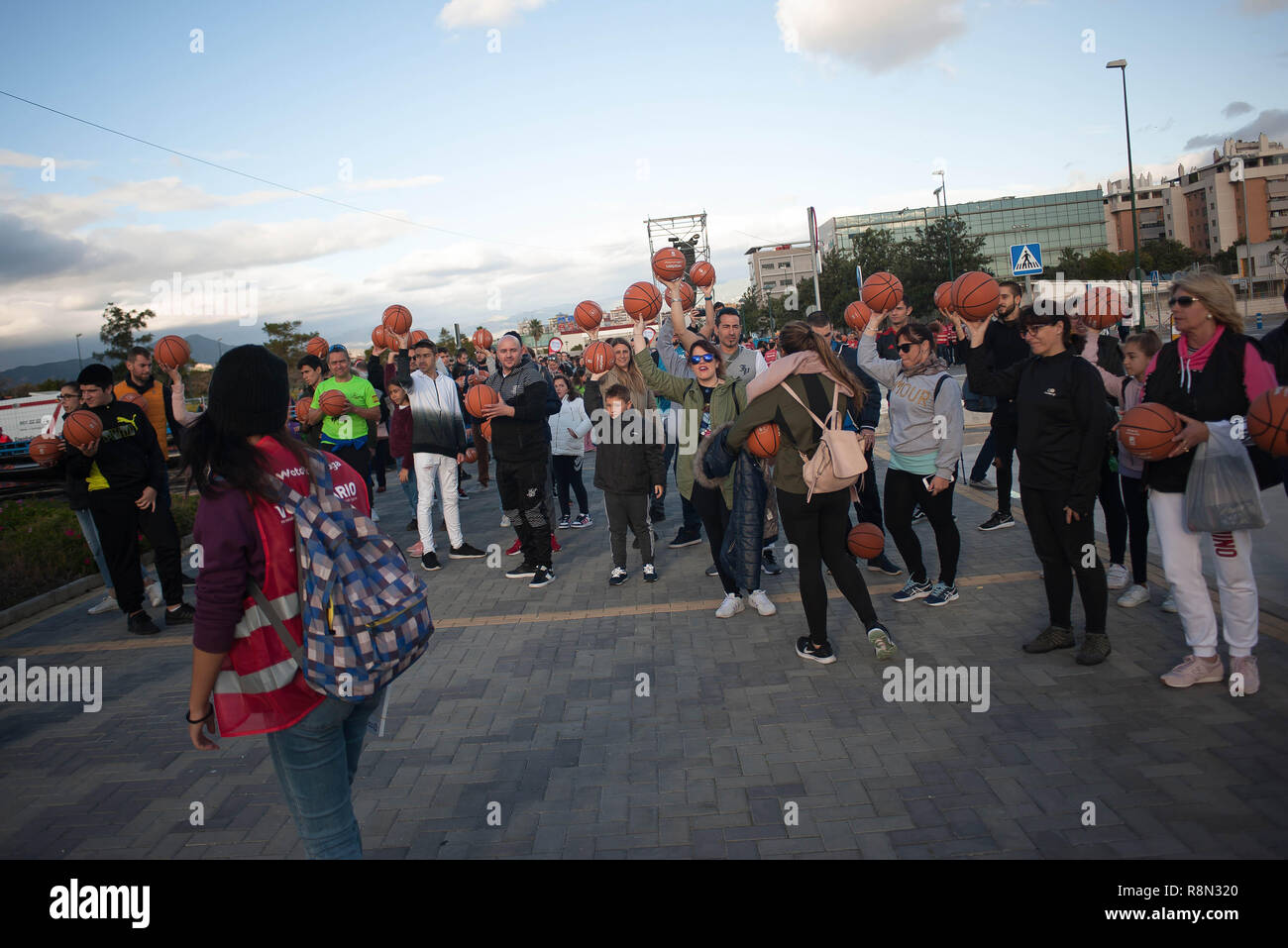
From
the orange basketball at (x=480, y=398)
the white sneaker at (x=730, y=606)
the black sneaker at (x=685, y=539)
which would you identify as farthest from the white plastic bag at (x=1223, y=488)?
the orange basketball at (x=480, y=398)

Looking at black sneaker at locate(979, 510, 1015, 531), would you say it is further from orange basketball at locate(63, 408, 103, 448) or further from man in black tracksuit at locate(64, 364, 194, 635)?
orange basketball at locate(63, 408, 103, 448)

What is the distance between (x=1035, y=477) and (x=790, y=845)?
107 inches

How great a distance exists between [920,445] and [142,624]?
6.52 meters

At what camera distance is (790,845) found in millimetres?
3211

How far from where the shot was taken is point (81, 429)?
6.39m

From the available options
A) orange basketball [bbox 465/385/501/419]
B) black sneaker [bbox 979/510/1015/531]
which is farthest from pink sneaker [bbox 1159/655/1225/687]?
orange basketball [bbox 465/385/501/419]

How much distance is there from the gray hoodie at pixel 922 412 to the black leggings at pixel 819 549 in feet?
3.51

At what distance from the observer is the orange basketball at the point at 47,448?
629 centimetres

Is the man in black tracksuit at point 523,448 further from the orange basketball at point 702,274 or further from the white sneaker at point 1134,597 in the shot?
the white sneaker at point 1134,597

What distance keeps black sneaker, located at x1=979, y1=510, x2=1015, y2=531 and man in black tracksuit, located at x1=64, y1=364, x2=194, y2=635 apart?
7562mm

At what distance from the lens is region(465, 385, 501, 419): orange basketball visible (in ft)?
24.0

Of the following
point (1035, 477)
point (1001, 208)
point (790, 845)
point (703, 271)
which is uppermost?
point (1001, 208)

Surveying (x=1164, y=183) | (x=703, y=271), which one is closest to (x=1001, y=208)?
(x=1164, y=183)
